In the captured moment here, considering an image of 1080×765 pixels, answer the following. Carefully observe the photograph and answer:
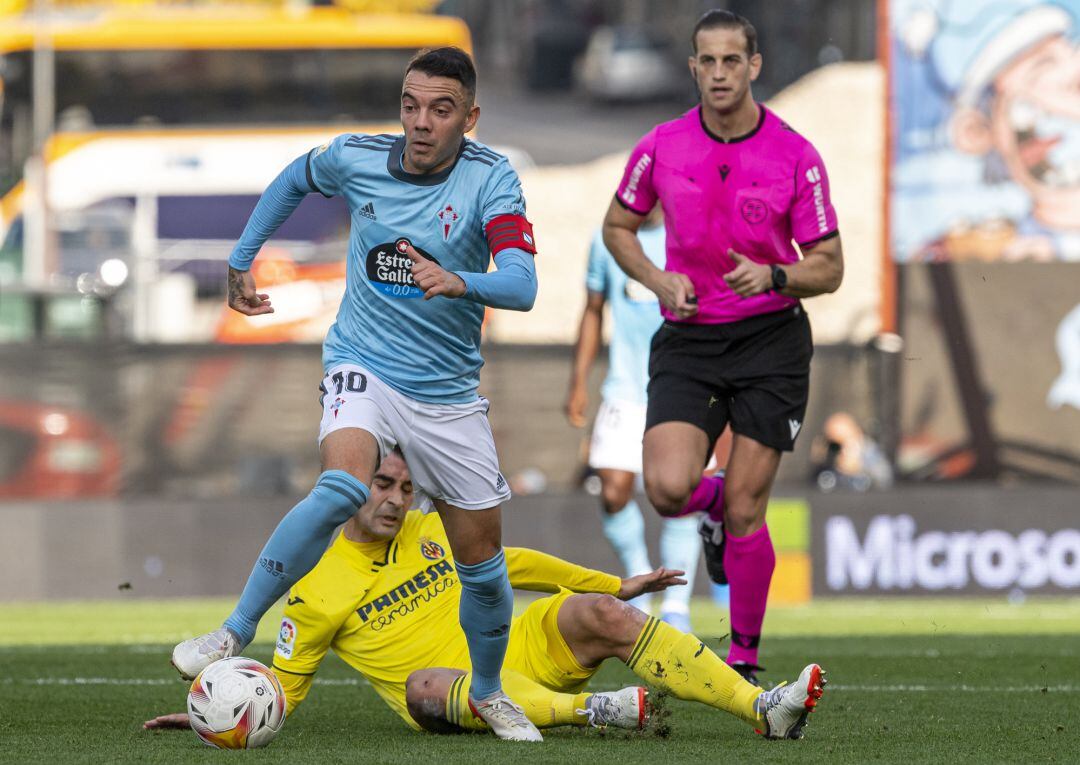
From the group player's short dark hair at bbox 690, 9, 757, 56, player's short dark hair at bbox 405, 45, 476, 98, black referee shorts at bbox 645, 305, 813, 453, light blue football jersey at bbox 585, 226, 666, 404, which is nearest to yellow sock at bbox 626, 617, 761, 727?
black referee shorts at bbox 645, 305, 813, 453

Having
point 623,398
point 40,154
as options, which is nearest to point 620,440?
point 623,398

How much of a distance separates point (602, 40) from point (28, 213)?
1787 centimetres

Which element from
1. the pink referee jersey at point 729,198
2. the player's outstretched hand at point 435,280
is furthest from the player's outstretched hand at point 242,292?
the pink referee jersey at point 729,198

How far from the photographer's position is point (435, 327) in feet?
19.8

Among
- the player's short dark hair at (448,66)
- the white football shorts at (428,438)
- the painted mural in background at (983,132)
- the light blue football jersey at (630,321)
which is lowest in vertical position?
the white football shorts at (428,438)

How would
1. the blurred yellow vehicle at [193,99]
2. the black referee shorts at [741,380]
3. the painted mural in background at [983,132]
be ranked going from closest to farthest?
the black referee shorts at [741,380], the painted mural in background at [983,132], the blurred yellow vehicle at [193,99]

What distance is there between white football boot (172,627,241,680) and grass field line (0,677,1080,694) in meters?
2.49

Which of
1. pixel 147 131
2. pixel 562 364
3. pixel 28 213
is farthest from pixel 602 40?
pixel 562 364

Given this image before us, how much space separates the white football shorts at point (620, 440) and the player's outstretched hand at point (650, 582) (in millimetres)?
3790

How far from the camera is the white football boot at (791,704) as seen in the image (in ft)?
18.3

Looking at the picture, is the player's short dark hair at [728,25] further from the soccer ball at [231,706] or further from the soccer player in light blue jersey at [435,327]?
the soccer ball at [231,706]

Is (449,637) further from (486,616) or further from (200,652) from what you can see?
(200,652)

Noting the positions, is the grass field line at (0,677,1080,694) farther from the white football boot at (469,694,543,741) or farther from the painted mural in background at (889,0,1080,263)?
the painted mural in background at (889,0,1080,263)

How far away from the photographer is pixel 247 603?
5633 millimetres
